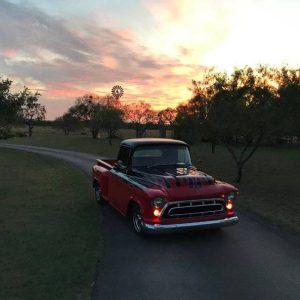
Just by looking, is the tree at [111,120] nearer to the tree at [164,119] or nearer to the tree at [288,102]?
the tree at [164,119]

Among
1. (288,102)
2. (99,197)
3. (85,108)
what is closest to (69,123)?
(85,108)

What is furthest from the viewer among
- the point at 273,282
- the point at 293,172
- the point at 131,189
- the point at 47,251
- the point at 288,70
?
the point at 293,172

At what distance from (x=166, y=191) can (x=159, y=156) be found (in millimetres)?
2041

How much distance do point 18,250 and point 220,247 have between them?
13.6 ft

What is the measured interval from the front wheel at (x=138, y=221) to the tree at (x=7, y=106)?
8.23 meters

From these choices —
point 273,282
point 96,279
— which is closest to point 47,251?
point 96,279

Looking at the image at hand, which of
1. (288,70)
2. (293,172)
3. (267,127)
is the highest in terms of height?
(288,70)

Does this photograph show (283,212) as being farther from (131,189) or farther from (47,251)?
(47,251)

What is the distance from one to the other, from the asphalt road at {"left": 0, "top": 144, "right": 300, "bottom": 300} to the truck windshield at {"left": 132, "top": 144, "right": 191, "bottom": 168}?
1.72 meters

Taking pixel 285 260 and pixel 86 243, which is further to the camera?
pixel 86 243

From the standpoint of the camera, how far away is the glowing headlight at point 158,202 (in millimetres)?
8531

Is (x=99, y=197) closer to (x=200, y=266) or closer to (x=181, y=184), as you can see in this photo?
(x=181, y=184)

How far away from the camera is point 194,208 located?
8773 mm

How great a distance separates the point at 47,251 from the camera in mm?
8352
